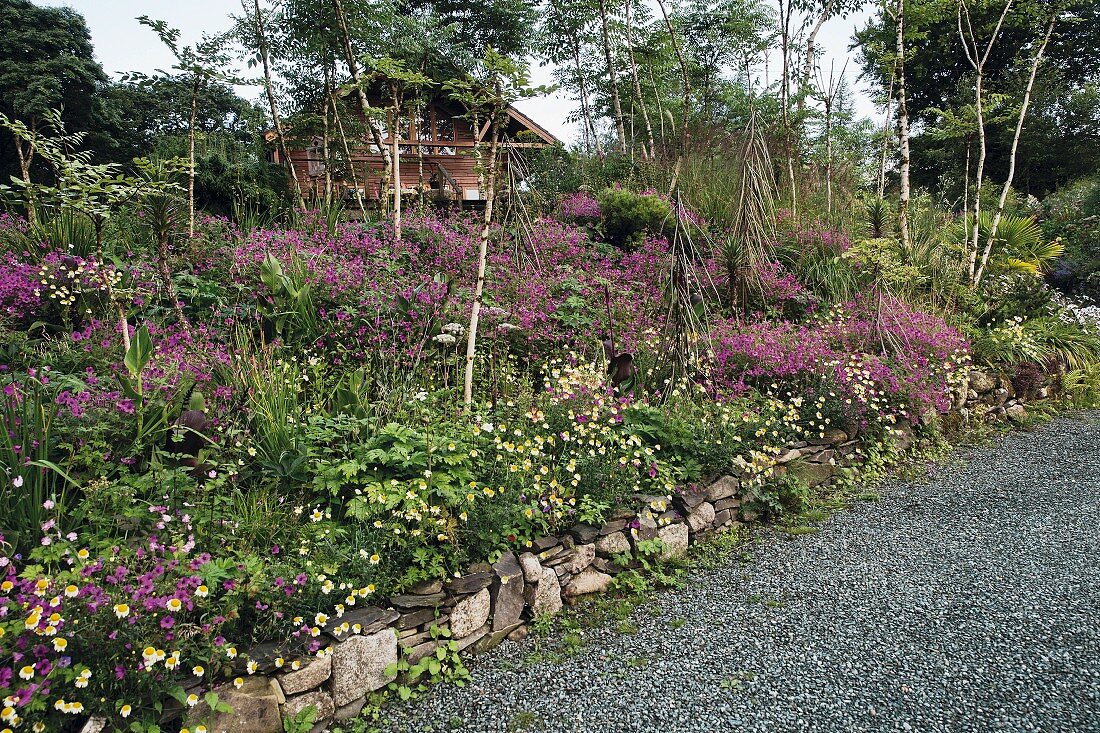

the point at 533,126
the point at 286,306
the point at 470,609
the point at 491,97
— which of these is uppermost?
the point at 533,126

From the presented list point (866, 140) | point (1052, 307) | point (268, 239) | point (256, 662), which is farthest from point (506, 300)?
point (866, 140)

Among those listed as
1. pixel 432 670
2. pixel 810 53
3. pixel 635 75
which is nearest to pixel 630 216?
pixel 635 75

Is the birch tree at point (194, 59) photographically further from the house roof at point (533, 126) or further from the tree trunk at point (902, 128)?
the house roof at point (533, 126)

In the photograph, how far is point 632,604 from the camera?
114 inches

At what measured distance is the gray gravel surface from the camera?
2.11m

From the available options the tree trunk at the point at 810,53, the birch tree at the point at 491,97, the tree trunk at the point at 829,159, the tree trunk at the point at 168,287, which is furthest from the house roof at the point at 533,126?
the tree trunk at the point at 168,287

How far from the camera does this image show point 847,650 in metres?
2.48

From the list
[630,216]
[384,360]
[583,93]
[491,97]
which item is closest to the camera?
[491,97]

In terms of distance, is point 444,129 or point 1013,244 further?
point 444,129

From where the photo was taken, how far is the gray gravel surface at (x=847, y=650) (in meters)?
2.11

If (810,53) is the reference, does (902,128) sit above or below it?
below

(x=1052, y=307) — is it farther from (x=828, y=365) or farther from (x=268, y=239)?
(x=268, y=239)

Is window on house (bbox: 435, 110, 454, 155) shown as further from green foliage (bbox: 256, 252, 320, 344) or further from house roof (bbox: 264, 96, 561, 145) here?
green foliage (bbox: 256, 252, 320, 344)

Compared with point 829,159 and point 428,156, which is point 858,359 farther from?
point 428,156
